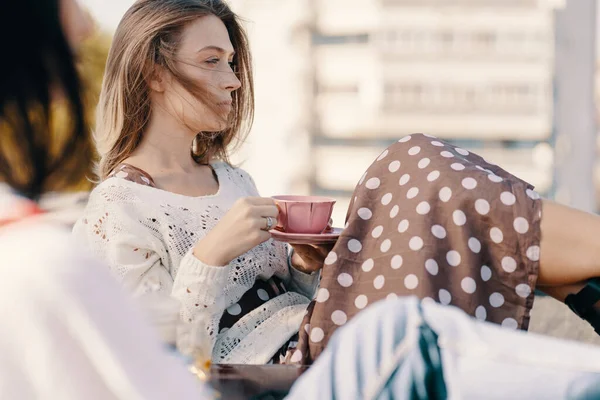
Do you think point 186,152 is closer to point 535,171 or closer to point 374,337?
point 374,337

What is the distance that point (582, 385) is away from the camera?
0.63m

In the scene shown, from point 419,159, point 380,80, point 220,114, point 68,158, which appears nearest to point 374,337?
point 68,158

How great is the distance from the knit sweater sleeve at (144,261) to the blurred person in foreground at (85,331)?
0.60 metres

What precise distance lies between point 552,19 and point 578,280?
25.8 metres

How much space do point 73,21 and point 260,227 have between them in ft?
2.36

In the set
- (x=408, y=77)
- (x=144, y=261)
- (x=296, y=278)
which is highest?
(x=144, y=261)

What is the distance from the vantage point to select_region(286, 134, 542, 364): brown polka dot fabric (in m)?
1.17

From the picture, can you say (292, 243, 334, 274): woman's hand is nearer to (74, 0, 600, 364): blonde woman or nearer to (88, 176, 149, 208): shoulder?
(74, 0, 600, 364): blonde woman

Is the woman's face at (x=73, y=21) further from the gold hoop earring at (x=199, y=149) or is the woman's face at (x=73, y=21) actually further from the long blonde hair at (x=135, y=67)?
the gold hoop earring at (x=199, y=149)

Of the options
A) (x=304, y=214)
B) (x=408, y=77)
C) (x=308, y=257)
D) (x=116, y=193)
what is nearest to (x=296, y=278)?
(x=308, y=257)

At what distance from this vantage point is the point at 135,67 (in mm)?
1480

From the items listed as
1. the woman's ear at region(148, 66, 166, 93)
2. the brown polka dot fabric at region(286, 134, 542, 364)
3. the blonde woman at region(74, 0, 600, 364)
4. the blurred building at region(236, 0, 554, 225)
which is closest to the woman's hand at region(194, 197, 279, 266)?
the blonde woman at region(74, 0, 600, 364)

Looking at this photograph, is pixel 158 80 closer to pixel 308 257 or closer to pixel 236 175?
A: pixel 236 175

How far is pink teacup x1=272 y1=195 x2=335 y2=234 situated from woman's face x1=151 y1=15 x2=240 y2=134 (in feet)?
0.96
